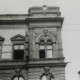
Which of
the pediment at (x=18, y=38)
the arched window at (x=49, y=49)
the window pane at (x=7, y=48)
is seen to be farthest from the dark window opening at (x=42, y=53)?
the window pane at (x=7, y=48)

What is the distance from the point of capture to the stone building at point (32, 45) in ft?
79.1

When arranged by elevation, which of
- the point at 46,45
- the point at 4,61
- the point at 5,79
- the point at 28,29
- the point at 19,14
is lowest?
the point at 5,79

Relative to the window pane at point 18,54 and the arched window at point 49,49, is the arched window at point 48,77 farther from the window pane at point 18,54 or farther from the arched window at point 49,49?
the window pane at point 18,54

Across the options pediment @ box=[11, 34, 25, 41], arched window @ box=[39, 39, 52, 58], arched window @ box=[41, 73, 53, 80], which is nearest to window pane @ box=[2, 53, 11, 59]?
pediment @ box=[11, 34, 25, 41]

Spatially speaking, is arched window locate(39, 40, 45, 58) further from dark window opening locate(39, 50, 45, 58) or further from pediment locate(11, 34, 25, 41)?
pediment locate(11, 34, 25, 41)

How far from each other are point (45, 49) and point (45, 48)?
11 cm

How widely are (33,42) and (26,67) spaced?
2.68m

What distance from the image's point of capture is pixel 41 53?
24984 mm

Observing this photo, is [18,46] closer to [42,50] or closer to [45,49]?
[42,50]

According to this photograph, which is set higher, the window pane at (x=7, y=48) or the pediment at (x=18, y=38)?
the pediment at (x=18, y=38)

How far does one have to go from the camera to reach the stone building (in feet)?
79.1

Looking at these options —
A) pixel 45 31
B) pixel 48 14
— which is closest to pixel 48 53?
pixel 45 31

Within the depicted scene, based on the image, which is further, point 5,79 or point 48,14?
point 48,14

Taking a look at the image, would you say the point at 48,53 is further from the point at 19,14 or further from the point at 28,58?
the point at 19,14
